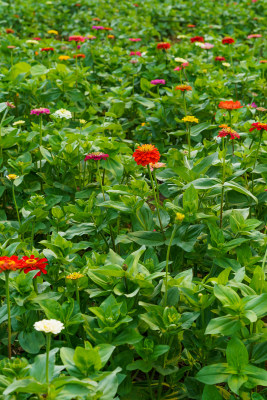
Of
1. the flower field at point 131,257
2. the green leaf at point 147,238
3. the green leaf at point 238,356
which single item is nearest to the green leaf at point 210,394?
the flower field at point 131,257

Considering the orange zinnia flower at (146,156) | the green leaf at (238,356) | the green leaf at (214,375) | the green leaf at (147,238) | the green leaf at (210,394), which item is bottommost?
the green leaf at (210,394)

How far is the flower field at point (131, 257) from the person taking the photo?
1.38 m

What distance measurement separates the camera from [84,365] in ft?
4.22

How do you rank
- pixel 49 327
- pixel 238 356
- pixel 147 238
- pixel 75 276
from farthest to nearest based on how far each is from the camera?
pixel 147 238, pixel 75 276, pixel 238 356, pixel 49 327

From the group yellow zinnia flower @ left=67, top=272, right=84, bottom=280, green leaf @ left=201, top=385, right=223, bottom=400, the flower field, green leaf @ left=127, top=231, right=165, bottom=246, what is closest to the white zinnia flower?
the flower field

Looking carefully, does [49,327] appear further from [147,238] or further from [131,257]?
→ [147,238]

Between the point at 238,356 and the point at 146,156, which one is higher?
the point at 146,156

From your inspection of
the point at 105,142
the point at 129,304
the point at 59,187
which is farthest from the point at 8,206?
the point at 129,304

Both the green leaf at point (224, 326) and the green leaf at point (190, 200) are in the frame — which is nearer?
the green leaf at point (224, 326)

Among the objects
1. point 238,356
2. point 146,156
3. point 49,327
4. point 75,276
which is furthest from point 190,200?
point 49,327

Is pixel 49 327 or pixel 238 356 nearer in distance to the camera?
pixel 49 327

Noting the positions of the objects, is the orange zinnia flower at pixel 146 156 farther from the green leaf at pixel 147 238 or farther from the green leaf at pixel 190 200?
the green leaf at pixel 147 238

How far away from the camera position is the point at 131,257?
164 centimetres

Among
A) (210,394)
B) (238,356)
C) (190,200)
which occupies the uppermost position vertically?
(190,200)
